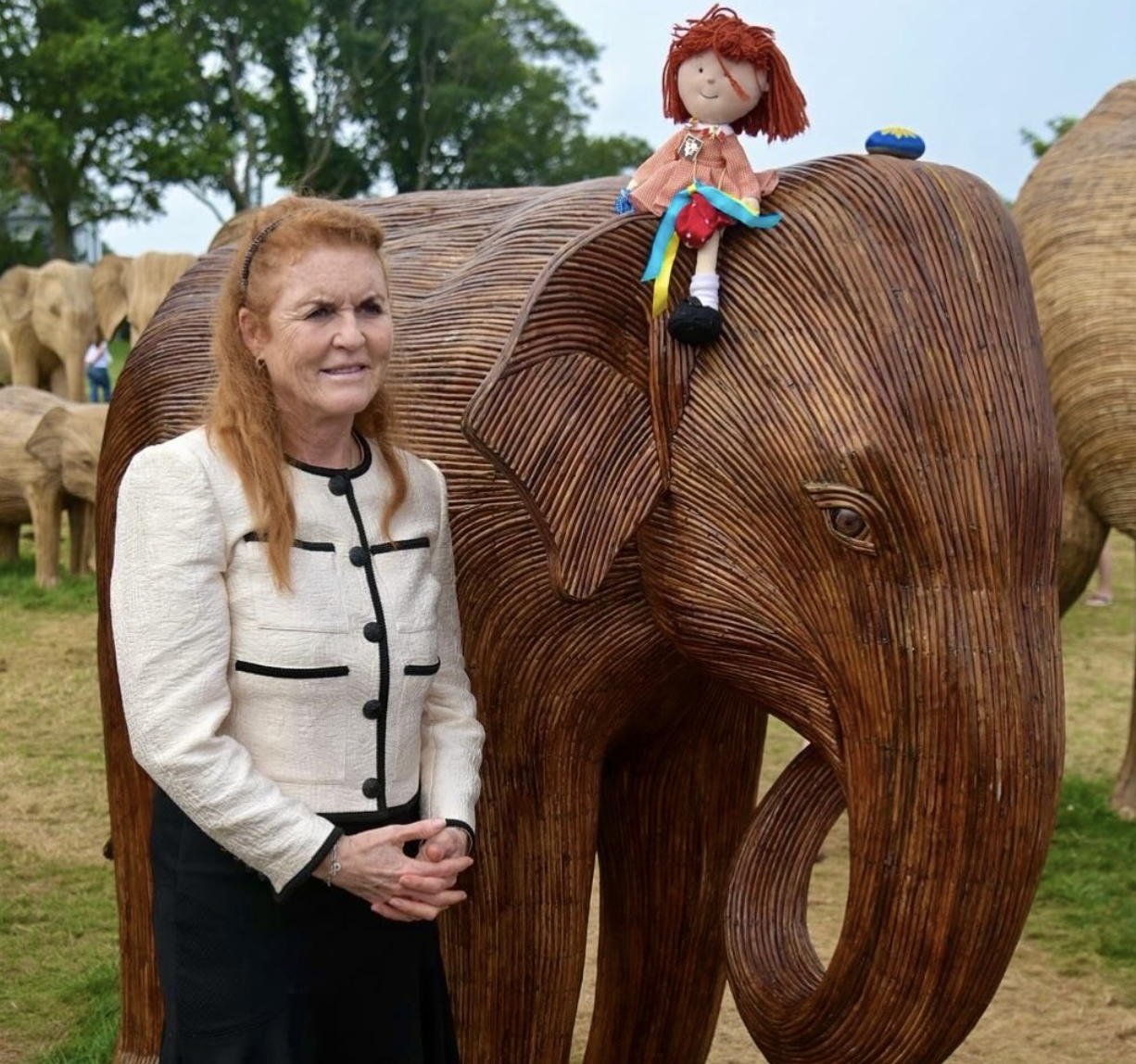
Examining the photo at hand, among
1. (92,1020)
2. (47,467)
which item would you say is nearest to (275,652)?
(92,1020)

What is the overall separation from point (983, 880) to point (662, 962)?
87 cm

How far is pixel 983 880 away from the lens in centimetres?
143

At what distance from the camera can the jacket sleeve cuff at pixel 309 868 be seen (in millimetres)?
1461

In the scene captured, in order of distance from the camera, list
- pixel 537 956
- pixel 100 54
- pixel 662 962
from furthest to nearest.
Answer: pixel 100 54, pixel 662 962, pixel 537 956

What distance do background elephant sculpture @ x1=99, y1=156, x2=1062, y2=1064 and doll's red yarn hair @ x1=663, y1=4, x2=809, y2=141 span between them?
0.10m

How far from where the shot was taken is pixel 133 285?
12789 millimetres

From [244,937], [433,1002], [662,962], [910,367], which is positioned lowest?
[662,962]

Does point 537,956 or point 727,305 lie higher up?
point 727,305

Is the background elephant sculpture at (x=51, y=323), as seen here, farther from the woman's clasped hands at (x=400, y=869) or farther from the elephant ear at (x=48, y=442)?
the woman's clasped hands at (x=400, y=869)

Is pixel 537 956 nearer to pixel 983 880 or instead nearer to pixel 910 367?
pixel 983 880

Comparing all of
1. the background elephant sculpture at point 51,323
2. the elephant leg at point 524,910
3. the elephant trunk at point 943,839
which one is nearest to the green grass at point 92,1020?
the elephant leg at point 524,910

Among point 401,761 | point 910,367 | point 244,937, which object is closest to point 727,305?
point 910,367

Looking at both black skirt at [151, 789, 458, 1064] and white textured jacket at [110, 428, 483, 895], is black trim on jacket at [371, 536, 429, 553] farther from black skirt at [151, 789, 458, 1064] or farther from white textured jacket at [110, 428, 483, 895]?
black skirt at [151, 789, 458, 1064]

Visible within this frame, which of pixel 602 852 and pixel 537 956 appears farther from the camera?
pixel 602 852
